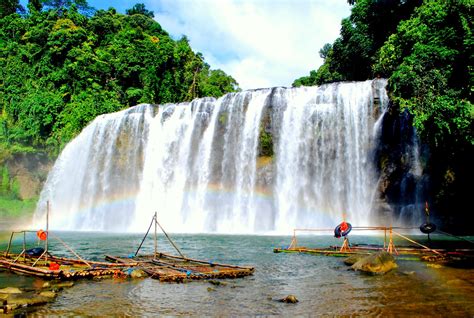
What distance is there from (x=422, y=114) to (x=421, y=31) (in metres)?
6.37

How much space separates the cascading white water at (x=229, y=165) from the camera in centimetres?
2806

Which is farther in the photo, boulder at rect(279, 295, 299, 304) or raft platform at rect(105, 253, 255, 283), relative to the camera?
raft platform at rect(105, 253, 255, 283)

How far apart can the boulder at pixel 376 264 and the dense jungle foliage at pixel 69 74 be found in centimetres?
3457

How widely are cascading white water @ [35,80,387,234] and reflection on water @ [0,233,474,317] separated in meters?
13.8

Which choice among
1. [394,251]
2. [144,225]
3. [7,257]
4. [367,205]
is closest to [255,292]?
[394,251]

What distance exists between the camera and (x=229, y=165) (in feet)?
103

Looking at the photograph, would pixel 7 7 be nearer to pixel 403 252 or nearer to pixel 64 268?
pixel 64 268

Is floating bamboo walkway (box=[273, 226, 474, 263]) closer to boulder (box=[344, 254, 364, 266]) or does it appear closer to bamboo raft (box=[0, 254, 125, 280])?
boulder (box=[344, 254, 364, 266])

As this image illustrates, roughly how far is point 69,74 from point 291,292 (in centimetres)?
4220

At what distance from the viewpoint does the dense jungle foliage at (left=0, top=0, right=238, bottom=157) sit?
143 ft

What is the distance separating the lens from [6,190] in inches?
1689

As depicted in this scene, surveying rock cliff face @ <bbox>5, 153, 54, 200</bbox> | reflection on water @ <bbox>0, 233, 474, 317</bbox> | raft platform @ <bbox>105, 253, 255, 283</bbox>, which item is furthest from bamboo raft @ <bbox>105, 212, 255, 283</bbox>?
rock cliff face @ <bbox>5, 153, 54, 200</bbox>

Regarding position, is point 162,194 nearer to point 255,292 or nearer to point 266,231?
point 266,231

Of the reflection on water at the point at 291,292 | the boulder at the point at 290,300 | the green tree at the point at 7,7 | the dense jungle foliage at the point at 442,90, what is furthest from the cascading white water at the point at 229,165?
the green tree at the point at 7,7
